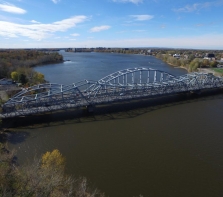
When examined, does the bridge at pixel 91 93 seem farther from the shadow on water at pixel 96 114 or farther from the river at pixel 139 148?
the river at pixel 139 148

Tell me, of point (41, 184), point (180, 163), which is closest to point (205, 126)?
point (180, 163)

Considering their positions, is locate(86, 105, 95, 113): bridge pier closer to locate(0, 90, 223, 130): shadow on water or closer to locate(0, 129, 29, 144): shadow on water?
locate(0, 90, 223, 130): shadow on water

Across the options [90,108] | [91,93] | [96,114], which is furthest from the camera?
[91,93]

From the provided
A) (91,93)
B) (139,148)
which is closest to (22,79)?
(91,93)

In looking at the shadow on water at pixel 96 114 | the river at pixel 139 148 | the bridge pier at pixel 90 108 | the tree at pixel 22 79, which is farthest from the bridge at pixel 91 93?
the tree at pixel 22 79

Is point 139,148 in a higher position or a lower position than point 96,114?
lower

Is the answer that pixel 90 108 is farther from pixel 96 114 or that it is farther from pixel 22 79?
pixel 22 79
